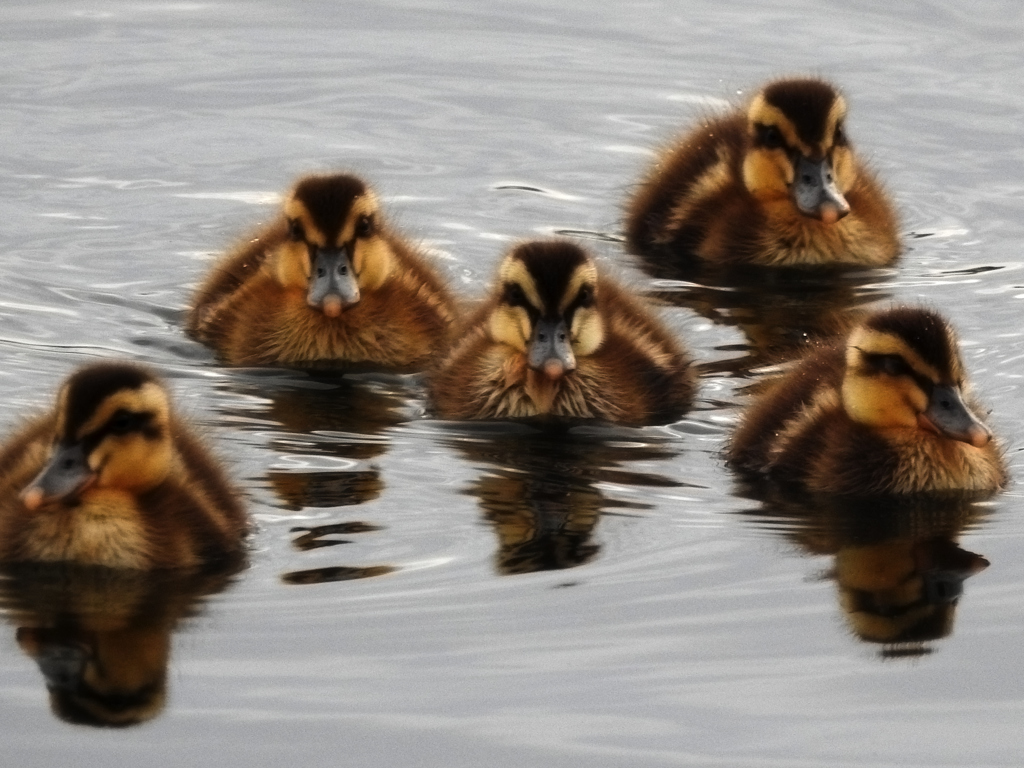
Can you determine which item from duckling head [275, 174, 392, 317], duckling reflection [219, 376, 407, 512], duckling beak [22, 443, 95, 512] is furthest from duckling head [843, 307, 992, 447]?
duckling beak [22, 443, 95, 512]

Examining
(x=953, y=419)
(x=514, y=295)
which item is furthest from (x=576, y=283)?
(x=953, y=419)

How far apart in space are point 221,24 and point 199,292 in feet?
16.4

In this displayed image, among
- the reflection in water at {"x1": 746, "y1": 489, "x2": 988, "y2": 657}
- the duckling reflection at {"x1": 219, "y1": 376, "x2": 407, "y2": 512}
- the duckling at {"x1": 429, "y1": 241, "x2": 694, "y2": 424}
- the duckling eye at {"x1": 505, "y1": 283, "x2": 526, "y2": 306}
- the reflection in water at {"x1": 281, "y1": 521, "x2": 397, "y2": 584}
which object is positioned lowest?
the duckling reflection at {"x1": 219, "y1": 376, "x2": 407, "y2": 512}

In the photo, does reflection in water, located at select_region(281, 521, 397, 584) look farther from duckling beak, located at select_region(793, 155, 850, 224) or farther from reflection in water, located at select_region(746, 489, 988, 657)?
duckling beak, located at select_region(793, 155, 850, 224)

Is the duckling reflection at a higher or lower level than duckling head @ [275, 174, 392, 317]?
lower

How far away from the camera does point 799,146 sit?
Result: 9.59 m

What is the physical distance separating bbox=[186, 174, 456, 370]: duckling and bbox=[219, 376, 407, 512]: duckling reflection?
0.51 feet

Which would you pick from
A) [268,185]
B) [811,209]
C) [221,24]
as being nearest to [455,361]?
[811,209]

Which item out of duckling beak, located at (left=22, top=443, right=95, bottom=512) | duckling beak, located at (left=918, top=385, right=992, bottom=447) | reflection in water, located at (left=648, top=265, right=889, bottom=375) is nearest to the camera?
duckling beak, located at (left=22, top=443, right=95, bottom=512)

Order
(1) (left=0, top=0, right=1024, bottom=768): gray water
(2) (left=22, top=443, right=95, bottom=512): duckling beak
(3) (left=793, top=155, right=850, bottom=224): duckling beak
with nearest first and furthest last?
1. (1) (left=0, top=0, right=1024, bottom=768): gray water
2. (2) (left=22, top=443, right=95, bottom=512): duckling beak
3. (3) (left=793, top=155, right=850, bottom=224): duckling beak

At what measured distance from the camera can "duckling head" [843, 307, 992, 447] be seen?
22.8 ft

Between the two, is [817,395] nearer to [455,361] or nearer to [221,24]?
[455,361]

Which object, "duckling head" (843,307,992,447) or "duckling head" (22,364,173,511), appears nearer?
"duckling head" (22,364,173,511)

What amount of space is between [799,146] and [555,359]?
7.82 ft
